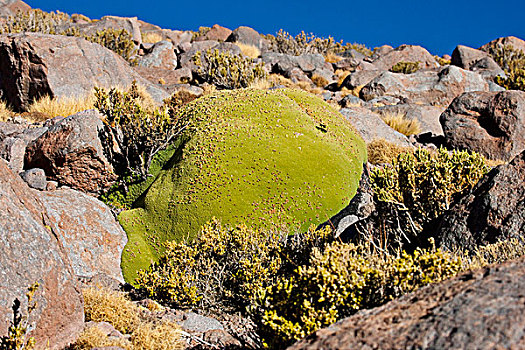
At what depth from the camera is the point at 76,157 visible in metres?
7.50

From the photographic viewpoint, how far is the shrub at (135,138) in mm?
7828

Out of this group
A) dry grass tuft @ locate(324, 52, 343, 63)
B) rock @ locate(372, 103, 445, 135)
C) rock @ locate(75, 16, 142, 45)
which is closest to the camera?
rock @ locate(372, 103, 445, 135)

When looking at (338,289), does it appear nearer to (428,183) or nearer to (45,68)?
(428,183)

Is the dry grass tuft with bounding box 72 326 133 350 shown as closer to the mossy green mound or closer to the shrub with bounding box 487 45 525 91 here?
the mossy green mound

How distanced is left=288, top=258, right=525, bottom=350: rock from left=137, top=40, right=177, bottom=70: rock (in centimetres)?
2302

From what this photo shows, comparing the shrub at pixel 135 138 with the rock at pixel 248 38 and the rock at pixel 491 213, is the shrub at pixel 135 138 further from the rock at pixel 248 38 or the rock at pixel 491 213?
the rock at pixel 248 38

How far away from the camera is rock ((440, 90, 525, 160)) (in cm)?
1102

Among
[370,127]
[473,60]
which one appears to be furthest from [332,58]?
[370,127]

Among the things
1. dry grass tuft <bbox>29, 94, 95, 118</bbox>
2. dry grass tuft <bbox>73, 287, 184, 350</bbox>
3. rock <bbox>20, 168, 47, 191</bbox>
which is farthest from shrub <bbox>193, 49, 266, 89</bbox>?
dry grass tuft <bbox>73, 287, 184, 350</bbox>

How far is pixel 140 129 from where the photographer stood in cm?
792

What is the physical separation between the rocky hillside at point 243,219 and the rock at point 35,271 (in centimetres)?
1

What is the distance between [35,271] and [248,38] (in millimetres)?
28542

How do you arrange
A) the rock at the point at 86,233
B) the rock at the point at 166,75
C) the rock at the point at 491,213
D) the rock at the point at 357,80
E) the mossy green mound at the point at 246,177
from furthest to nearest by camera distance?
the rock at the point at 357,80 → the rock at the point at 166,75 → the mossy green mound at the point at 246,177 → the rock at the point at 86,233 → the rock at the point at 491,213

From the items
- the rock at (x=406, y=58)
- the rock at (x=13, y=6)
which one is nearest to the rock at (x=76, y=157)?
the rock at (x=406, y=58)
